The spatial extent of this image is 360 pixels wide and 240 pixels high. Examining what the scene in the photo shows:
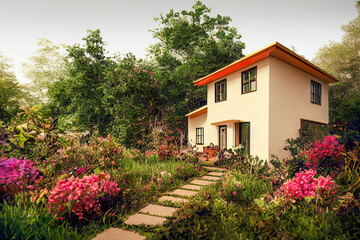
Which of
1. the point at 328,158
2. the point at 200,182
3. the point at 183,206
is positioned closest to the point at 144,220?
the point at 183,206

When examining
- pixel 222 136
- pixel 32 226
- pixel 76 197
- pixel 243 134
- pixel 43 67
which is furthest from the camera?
pixel 43 67

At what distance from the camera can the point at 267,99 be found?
323 inches

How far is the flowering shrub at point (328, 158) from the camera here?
448 centimetres

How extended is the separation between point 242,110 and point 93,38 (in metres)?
11.9

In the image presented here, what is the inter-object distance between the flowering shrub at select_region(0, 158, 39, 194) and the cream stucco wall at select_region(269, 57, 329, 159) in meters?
7.90

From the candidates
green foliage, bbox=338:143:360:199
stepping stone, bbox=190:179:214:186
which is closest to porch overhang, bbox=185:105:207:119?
stepping stone, bbox=190:179:214:186

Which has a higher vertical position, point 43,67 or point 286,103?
point 43,67

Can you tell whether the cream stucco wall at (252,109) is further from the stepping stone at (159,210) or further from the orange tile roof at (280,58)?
the stepping stone at (159,210)

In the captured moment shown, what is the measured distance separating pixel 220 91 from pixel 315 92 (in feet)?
16.9

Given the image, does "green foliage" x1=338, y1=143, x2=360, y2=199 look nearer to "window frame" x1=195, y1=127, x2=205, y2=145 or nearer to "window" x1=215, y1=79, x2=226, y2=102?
"window" x1=215, y1=79, x2=226, y2=102

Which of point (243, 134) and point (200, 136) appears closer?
point (243, 134)

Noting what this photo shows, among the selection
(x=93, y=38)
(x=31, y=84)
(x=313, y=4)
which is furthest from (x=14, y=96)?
(x=313, y=4)

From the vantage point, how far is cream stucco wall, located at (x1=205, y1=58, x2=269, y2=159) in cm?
830

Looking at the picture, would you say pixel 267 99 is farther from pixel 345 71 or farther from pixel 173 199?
pixel 345 71
